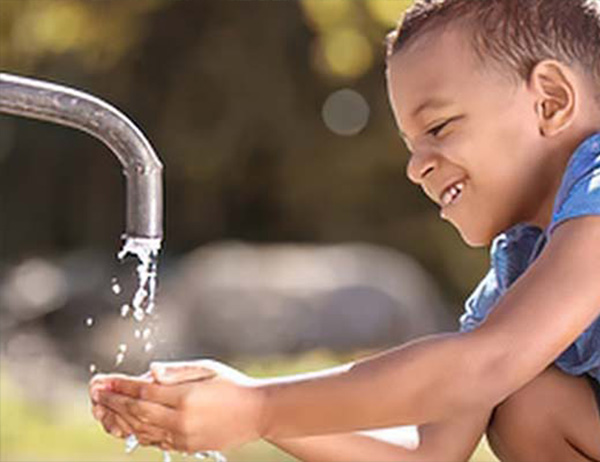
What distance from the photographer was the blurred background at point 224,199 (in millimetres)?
8883

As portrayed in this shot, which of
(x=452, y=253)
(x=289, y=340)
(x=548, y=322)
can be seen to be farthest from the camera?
(x=452, y=253)

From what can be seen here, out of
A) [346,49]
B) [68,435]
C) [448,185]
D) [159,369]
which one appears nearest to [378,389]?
[159,369]

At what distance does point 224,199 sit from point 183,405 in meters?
10.7

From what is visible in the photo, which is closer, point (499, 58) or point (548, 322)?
point (548, 322)

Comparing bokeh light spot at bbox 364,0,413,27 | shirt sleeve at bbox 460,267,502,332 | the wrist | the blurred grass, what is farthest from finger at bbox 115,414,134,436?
bokeh light spot at bbox 364,0,413,27

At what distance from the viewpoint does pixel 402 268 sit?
1047 cm

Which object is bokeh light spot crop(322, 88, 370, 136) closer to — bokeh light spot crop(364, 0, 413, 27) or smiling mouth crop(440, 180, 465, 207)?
bokeh light spot crop(364, 0, 413, 27)

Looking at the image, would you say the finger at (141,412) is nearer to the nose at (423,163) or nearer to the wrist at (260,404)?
Answer: the wrist at (260,404)

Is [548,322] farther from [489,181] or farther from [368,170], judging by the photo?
[368,170]

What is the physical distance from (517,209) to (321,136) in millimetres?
9603

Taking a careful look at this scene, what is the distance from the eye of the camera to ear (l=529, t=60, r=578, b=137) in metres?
2.32

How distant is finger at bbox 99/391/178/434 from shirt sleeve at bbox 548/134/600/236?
1.84ft

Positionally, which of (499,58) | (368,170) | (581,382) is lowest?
(581,382)

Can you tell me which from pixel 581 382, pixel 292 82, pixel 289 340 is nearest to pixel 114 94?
pixel 292 82
